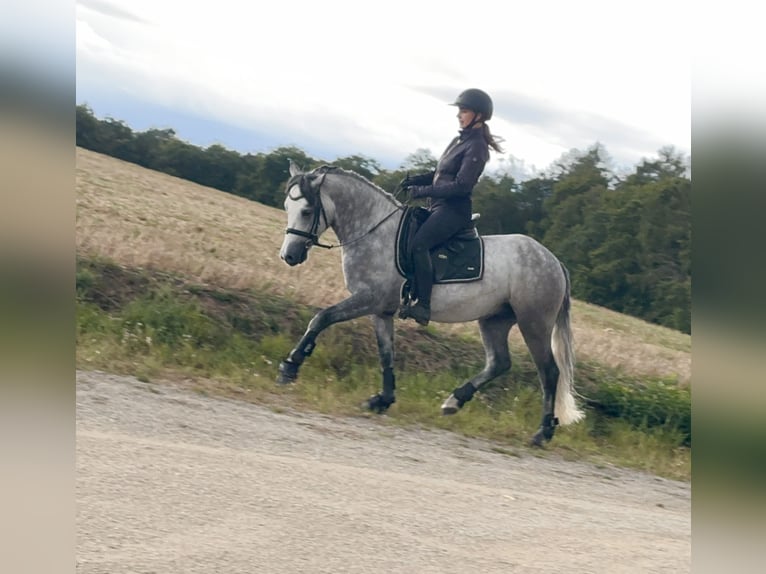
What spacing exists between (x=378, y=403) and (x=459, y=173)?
7.17 feet

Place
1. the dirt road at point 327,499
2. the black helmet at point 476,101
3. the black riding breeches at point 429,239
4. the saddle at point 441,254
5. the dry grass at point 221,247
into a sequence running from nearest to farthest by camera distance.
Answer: the dirt road at point 327,499 → the black helmet at point 476,101 → the black riding breeches at point 429,239 → the saddle at point 441,254 → the dry grass at point 221,247

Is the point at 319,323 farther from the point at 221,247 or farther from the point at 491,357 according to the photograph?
the point at 221,247

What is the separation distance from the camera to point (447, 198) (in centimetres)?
664

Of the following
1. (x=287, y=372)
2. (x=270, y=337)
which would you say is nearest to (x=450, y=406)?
(x=287, y=372)

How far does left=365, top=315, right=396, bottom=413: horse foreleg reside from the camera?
22.8 ft

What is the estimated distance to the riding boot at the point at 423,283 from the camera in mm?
6805

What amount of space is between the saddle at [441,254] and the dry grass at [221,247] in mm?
680

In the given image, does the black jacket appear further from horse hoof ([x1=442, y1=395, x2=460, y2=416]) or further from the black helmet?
horse hoof ([x1=442, y1=395, x2=460, y2=416])

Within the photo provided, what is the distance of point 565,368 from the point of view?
7.06 m

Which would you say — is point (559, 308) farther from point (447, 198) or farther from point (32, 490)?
point (32, 490)

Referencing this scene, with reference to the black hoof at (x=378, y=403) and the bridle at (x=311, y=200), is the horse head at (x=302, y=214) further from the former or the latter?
the black hoof at (x=378, y=403)

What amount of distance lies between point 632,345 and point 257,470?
4526 millimetres

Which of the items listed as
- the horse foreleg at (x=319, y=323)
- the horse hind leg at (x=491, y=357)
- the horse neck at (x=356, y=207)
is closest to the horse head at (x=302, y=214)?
the horse neck at (x=356, y=207)

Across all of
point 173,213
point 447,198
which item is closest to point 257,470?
point 447,198
